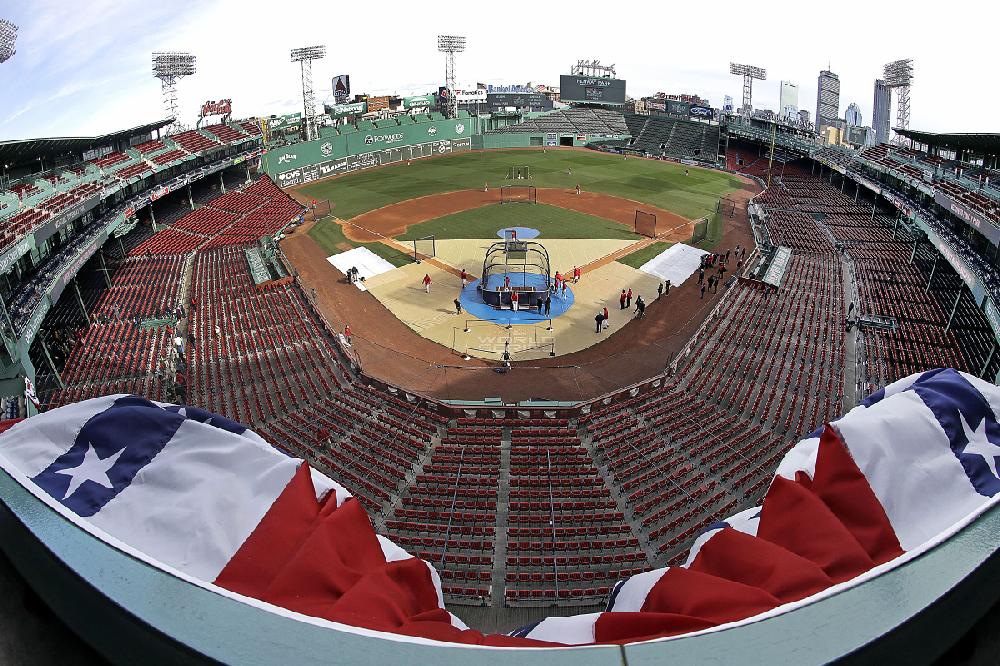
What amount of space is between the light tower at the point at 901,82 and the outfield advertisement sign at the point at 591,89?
40.8 meters

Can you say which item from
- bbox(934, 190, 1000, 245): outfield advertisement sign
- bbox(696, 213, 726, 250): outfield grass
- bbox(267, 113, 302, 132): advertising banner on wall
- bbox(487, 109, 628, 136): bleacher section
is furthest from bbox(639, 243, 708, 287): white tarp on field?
bbox(267, 113, 302, 132): advertising banner on wall

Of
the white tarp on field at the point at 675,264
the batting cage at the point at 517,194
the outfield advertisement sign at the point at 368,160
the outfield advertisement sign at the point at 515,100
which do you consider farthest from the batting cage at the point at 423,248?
the outfield advertisement sign at the point at 515,100

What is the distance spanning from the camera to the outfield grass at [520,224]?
2034 inches

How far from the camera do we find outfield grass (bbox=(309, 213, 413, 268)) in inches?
1814

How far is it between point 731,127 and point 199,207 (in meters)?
77.4

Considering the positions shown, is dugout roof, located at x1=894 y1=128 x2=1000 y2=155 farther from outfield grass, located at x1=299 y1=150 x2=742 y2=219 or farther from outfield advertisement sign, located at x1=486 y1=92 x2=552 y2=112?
outfield advertisement sign, located at x1=486 y1=92 x2=552 y2=112

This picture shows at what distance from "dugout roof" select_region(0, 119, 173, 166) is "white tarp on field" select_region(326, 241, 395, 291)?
21171 millimetres

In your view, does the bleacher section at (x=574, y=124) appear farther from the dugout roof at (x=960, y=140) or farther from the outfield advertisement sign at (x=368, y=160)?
the dugout roof at (x=960, y=140)

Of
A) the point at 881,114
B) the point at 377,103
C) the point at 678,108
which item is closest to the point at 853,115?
the point at 881,114

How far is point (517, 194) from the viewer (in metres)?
65.9

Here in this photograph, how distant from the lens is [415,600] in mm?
4992

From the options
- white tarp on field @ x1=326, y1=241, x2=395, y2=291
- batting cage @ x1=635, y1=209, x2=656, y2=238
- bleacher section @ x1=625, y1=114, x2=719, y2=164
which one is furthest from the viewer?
bleacher section @ x1=625, y1=114, x2=719, y2=164

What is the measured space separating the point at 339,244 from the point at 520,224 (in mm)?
16346

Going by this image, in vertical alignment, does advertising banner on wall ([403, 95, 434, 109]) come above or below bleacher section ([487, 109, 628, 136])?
above
